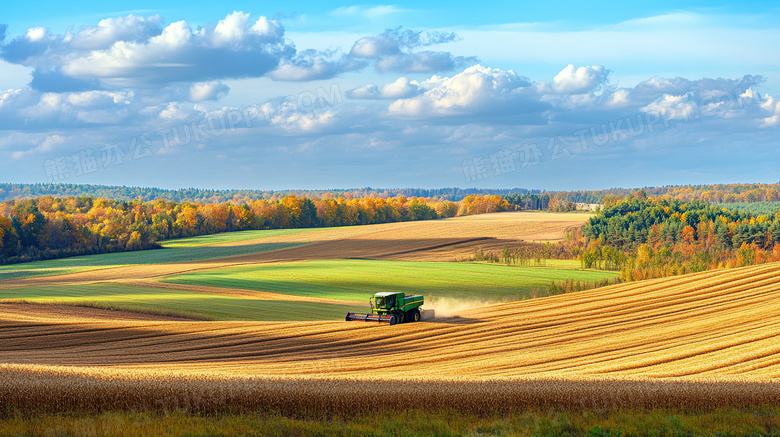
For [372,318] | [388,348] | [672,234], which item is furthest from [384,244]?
[388,348]

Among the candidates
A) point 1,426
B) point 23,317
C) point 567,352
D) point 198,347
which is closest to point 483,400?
point 1,426

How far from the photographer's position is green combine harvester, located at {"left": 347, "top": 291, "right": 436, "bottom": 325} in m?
26.6

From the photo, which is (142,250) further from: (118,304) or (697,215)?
(697,215)

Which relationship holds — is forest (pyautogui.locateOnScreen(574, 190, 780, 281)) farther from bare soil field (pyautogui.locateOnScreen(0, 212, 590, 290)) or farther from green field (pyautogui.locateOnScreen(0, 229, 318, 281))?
green field (pyautogui.locateOnScreen(0, 229, 318, 281))

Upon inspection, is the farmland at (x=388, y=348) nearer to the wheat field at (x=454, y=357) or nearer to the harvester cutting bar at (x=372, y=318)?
the wheat field at (x=454, y=357)

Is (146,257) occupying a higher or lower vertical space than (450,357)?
higher

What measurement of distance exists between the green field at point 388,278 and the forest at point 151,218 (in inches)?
1630

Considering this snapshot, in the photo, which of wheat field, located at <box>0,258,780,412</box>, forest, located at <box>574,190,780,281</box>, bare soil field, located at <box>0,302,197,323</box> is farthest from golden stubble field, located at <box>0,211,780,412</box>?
forest, located at <box>574,190,780,281</box>

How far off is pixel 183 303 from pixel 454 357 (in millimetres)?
22914

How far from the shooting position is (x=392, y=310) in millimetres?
26766

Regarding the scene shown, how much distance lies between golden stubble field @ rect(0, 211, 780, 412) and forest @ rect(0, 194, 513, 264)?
65430 millimetres

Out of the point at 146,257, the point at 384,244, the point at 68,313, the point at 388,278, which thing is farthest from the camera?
the point at 384,244

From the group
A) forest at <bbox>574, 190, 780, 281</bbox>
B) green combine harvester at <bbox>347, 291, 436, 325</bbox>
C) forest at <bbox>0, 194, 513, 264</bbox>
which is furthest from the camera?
forest at <bbox>0, 194, 513, 264</bbox>

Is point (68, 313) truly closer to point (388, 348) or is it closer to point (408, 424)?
point (388, 348)
